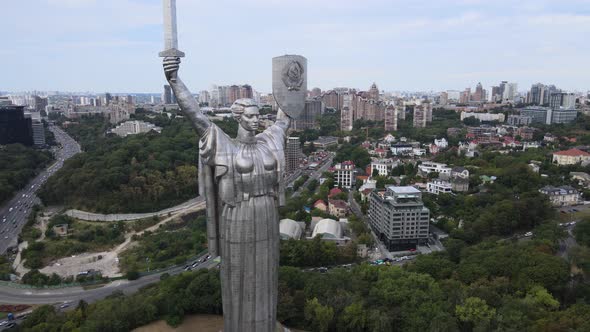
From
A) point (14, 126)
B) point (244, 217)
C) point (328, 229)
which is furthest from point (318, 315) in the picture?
point (14, 126)

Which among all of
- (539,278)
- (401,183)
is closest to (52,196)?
(401,183)

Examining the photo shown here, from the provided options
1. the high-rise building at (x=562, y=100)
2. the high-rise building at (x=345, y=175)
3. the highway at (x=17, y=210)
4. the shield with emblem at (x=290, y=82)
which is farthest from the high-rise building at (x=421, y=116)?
the shield with emblem at (x=290, y=82)

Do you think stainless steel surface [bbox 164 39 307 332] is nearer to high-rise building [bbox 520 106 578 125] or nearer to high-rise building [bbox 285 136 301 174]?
high-rise building [bbox 285 136 301 174]

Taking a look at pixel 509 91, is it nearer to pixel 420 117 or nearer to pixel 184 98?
pixel 420 117

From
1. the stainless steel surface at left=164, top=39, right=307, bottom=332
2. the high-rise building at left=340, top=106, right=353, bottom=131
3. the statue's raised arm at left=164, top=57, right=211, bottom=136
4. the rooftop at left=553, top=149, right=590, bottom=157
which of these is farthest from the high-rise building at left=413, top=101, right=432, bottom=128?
the statue's raised arm at left=164, top=57, right=211, bottom=136

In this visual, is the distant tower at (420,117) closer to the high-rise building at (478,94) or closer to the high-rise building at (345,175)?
the high-rise building at (345,175)

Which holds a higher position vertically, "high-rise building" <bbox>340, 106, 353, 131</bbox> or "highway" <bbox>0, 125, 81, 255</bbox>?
"high-rise building" <bbox>340, 106, 353, 131</bbox>
